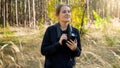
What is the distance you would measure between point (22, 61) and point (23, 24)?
357 cm

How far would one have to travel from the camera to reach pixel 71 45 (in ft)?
12.5

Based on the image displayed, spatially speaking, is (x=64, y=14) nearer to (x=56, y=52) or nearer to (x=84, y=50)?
(x=56, y=52)

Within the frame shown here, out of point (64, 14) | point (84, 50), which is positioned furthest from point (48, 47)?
point (84, 50)

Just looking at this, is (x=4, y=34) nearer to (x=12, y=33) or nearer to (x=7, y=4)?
(x=12, y=33)

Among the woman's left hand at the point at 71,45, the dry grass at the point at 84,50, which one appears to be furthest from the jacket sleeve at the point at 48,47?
the dry grass at the point at 84,50

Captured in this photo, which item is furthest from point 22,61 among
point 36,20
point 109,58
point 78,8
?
point 36,20

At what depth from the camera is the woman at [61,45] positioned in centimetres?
386

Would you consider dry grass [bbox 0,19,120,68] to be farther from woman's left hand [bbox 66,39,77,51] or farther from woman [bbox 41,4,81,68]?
woman's left hand [bbox 66,39,77,51]

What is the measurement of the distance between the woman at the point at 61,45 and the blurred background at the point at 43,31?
194 cm

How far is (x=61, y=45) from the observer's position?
3826mm

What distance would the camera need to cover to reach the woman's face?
3916 millimetres

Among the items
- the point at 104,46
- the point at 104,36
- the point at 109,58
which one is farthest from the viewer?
the point at 104,36

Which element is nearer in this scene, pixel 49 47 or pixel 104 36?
pixel 49 47

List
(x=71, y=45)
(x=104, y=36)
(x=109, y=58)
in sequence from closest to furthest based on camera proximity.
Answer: (x=71, y=45), (x=109, y=58), (x=104, y=36)
